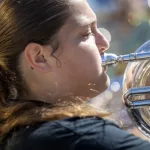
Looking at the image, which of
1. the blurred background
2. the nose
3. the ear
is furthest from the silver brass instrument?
the blurred background

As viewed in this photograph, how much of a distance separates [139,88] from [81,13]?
0.25m

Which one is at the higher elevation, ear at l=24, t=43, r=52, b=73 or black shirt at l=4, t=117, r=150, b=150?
ear at l=24, t=43, r=52, b=73

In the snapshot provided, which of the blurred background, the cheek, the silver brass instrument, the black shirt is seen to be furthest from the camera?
the blurred background

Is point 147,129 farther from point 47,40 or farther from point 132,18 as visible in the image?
point 132,18

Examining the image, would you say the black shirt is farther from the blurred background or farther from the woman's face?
the blurred background

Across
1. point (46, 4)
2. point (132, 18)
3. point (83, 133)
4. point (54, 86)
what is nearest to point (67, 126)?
point (83, 133)

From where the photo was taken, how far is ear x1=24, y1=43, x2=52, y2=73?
2.77 feet

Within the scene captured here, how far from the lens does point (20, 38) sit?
85 centimetres

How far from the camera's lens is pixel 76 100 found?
2.80ft

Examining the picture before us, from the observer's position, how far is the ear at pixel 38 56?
0.84 meters

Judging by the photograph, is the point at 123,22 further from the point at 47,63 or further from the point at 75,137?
the point at 75,137

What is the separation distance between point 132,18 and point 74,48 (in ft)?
6.50

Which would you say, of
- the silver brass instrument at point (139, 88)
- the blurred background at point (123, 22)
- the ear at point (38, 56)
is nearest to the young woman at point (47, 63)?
the ear at point (38, 56)

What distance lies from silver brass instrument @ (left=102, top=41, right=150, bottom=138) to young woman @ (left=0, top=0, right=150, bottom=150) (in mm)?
118
